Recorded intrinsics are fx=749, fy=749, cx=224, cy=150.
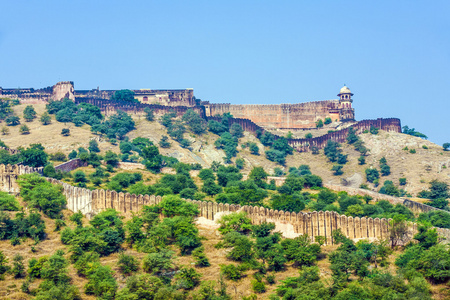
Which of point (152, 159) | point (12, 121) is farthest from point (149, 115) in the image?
point (152, 159)

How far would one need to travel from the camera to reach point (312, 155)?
273 ft

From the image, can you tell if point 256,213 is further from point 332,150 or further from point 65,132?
point 332,150

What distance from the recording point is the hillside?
229 ft

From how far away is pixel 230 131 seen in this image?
281ft

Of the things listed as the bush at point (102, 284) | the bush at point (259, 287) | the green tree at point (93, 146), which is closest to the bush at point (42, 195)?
the bush at point (102, 284)

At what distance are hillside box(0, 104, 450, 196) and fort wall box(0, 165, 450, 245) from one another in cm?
2024

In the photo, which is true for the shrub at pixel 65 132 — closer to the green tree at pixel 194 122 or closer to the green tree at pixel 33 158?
the green tree at pixel 194 122

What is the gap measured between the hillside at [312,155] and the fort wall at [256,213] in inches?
797

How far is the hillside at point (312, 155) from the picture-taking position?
69750 mm

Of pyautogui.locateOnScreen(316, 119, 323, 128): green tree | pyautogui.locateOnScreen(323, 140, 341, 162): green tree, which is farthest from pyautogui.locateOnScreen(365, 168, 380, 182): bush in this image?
pyautogui.locateOnScreen(316, 119, 323, 128): green tree

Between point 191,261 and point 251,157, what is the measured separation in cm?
4055

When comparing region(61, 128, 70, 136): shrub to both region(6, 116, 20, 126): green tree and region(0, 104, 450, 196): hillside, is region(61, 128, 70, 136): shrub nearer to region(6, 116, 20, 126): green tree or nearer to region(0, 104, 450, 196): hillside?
region(0, 104, 450, 196): hillside

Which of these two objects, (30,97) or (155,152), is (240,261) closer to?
(155,152)

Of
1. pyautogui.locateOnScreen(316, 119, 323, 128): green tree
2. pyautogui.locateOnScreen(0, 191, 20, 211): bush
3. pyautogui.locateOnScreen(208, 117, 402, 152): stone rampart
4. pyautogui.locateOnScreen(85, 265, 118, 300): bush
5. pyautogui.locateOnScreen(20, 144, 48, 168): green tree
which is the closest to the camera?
pyautogui.locateOnScreen(85, 265, 118, 300): bush
